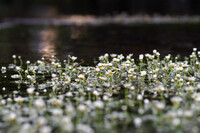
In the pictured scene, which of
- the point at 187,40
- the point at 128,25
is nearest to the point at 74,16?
the point at 128,25

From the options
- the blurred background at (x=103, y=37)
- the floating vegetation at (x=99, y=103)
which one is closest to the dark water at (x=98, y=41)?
the blurred background at (x=103, y=37)

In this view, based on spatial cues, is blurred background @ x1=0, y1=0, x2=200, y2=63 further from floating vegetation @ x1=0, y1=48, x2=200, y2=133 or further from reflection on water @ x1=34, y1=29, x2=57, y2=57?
floating vegetation @ x1=0, y1=48, x2=200, y2=133

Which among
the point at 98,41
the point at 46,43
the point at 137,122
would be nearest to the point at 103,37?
the point at 98,41

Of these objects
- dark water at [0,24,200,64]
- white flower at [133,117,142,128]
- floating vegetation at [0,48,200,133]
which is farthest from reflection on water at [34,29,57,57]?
white flower at [133,117,142,128]

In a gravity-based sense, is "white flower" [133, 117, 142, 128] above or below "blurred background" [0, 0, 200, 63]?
below

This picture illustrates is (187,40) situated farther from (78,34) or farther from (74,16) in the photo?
(74,16)

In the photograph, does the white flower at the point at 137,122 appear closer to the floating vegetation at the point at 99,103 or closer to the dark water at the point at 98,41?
the floating vegetation at the point at 99,103
